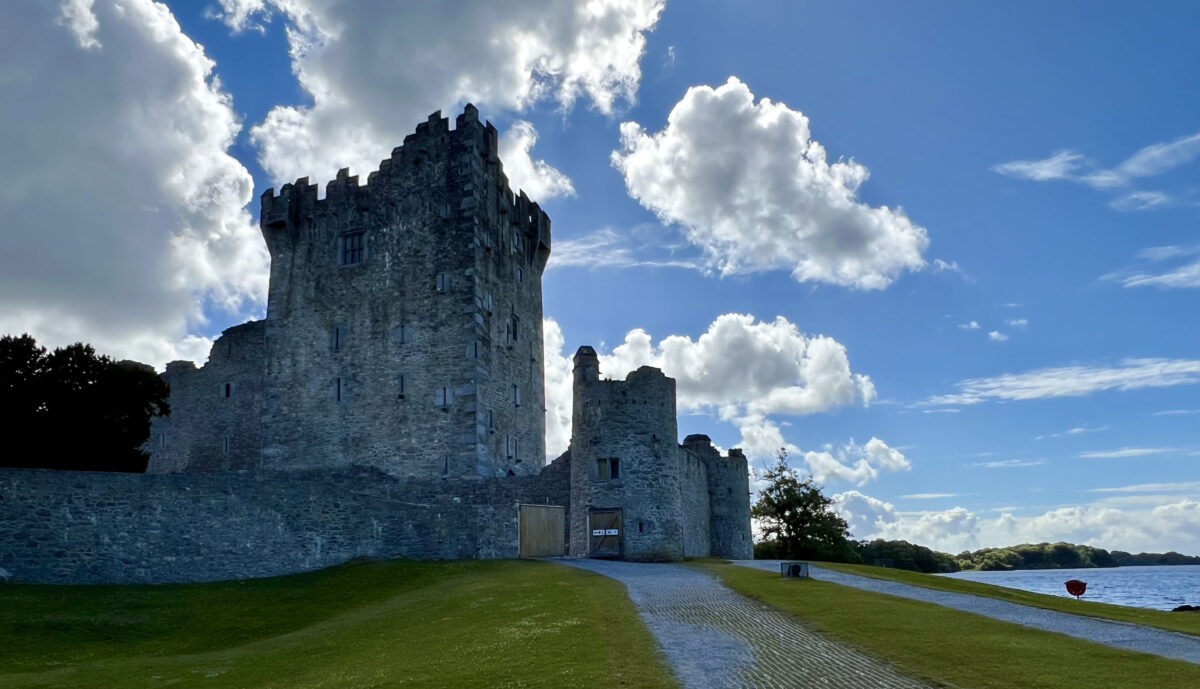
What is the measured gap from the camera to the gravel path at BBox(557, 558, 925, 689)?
44.4ft

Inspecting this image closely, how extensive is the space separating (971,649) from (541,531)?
24.8 metres

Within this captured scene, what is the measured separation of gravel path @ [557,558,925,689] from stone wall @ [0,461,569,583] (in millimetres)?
12840

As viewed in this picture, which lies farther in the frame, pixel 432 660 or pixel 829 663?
pixel 432 660

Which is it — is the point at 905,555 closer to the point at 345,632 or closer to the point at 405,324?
the point at 405,324

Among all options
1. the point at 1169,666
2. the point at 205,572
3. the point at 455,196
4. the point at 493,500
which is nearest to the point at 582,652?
the point at 1169,666

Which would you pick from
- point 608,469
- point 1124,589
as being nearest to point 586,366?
point 608,469

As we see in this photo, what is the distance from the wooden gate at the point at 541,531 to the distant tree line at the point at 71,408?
16.3m

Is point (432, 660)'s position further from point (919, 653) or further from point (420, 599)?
point (420, 599)

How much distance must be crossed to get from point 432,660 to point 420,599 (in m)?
10.5

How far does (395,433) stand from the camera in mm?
43688

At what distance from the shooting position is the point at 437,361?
1722 inches

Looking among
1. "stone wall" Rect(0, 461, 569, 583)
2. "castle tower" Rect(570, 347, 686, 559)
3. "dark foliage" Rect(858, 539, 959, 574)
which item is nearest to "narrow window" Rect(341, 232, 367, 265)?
"stone wall" Rect(0, 461, 569, 583)

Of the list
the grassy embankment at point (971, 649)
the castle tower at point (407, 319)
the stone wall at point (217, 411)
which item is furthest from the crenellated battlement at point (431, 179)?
the grassy embankment at point (971, 649)

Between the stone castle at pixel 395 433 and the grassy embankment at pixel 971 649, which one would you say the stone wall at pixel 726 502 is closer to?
the stone castle at pixel 395 433
